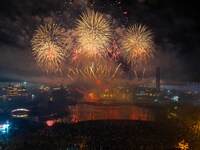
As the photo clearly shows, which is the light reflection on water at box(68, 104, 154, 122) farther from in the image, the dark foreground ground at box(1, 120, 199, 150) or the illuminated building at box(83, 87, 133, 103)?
Result: the dark foreground ground at box(1, 120, 199, 150)

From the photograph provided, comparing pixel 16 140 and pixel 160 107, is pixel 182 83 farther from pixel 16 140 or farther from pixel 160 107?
pixel 16 140

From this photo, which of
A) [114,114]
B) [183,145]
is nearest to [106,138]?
[183,145]

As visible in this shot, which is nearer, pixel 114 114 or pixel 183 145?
pixel 183 145

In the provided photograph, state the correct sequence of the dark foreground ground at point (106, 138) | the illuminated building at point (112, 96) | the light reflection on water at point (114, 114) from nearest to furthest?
1. the dark foreground ground at point (106, 138)
2. the light reflection on water at point (114, 114)
3. the illuminated building at point (112, 96)

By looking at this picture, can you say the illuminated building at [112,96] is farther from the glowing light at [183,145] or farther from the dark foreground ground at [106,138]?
the glowing light at [183,145]

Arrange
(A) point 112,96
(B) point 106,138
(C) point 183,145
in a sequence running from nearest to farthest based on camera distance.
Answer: (C) point 183,145, (B) point 106,138, (A) point 112,96

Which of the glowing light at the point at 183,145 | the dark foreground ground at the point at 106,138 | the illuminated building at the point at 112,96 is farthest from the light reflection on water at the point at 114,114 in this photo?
the glowing light at the point at 183,145

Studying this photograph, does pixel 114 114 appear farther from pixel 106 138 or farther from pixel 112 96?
pixel 106 138

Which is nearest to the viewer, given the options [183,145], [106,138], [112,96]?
[183,145]

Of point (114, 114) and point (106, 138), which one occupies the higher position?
point (106, 138)

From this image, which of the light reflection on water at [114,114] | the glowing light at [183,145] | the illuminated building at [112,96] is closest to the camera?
the glowing light at [183,145]
